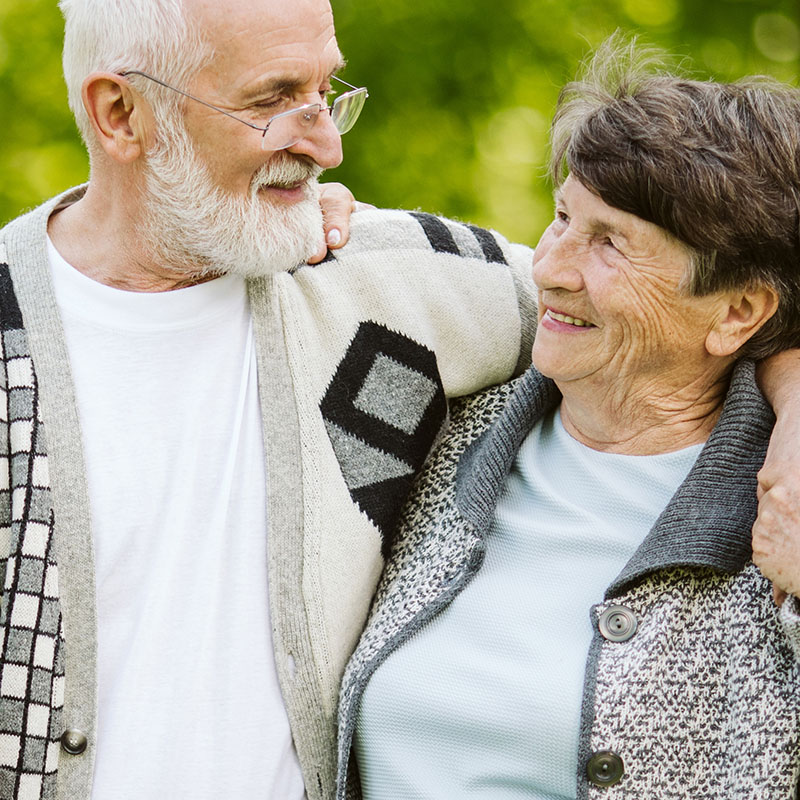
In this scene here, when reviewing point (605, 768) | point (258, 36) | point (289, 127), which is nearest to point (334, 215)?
point (289, 127)

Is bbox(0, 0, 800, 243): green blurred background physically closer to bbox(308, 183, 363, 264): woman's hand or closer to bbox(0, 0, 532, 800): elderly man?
bbox(308, 183, 363, 264): woman's hand

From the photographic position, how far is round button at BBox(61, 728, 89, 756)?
2012 millimetres

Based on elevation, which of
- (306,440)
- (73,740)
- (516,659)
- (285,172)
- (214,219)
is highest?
(285,172)

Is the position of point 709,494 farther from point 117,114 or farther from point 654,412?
point 117,114

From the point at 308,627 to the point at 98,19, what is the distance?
129 cm

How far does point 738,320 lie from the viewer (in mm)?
2162

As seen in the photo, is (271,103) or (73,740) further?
(271,103)

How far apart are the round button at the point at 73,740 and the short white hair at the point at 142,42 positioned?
1208 millimetres

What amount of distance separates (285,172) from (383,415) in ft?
1.79

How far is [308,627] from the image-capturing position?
7.07 ft

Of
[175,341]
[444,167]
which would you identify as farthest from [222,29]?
[444,167]

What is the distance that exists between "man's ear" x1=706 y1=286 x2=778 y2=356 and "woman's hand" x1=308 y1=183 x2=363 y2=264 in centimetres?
82

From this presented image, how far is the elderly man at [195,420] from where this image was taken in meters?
2.04

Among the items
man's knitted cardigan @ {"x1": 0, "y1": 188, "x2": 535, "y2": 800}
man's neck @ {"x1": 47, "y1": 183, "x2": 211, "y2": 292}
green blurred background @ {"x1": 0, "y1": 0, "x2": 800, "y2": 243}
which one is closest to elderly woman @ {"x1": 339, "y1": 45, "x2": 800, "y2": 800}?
man's knitted cardigan @ {"x1": 0, "y1": 188, "x2": 535, "y2": 800}
